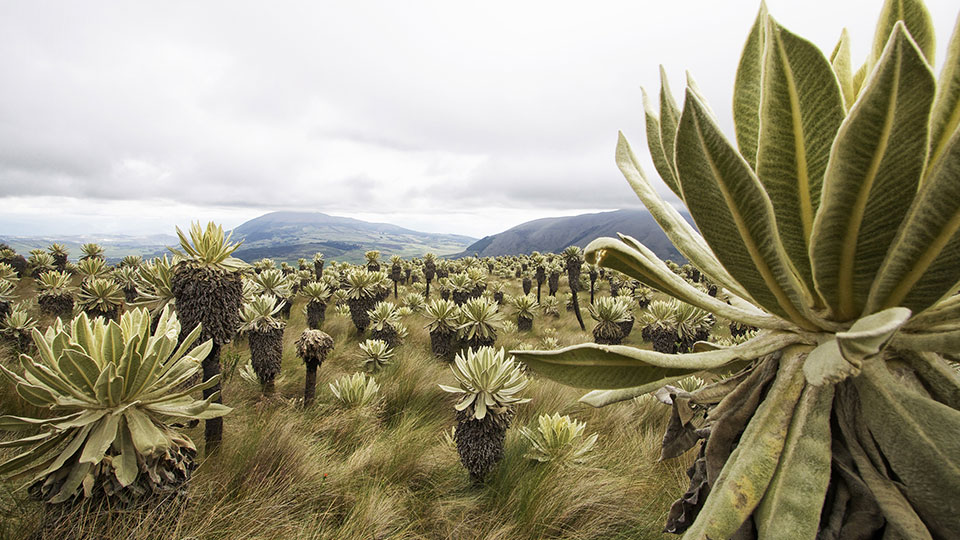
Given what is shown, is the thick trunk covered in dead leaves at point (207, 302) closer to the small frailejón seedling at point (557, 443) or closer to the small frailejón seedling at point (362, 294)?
the small frailejón seedling at point (557, 443)

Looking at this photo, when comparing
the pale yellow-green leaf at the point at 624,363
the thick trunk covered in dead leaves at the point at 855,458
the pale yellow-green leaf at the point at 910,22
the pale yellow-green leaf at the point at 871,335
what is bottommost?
the thick trunk covered in dead leaves at the point at 855,458

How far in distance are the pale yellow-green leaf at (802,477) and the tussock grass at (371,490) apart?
7.64 feet

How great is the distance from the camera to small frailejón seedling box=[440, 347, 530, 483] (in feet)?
11.9

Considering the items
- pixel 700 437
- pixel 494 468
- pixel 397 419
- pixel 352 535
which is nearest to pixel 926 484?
pixel 700 437

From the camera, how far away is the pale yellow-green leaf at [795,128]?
2.46 feet

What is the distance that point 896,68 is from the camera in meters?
0.58

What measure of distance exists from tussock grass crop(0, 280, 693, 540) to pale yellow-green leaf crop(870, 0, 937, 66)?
114 inches

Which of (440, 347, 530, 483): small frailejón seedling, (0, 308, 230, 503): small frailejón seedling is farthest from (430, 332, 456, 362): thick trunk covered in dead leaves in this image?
(0, 308, 230, 503): small frailejón seedling

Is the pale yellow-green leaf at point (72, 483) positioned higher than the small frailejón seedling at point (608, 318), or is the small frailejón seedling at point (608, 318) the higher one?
the pale yellow-green leaf at point (72, 483)

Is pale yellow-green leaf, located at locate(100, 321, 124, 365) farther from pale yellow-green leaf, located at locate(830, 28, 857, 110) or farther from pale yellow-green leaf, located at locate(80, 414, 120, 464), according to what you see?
pale yellow-green leaf, located at locate(830, 28, 857, 110)

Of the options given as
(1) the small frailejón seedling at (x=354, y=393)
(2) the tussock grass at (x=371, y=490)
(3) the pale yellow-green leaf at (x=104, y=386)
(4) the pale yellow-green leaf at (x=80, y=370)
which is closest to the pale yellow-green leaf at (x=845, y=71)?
(2) the tussock grass at (x=371, y=490)

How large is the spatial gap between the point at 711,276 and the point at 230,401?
607cm

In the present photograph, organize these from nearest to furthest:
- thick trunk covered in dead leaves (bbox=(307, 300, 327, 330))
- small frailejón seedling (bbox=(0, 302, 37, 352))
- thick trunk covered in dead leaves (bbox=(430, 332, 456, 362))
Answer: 1. small frailejón seedling (bbox=(0, 302, 37, 352))
2. thick trunk covered in dead leaves (bbox=(430, 332, 456, 362))
3. thick trunk covered in dead leaves (bbox=(307, 300, 327, 330))

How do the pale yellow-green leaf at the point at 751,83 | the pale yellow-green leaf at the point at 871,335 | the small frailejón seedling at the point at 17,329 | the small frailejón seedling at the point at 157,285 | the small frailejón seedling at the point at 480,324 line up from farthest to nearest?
the small frailejón seedling at the point at 480,324 < the small frailejón seedling at the point at 17,329 < the small frailejón seedling at the point at 157,285 < the pale yellow-green leaf at the point at 751,83 < the pale yellow-green leaf at the point at 871,335
